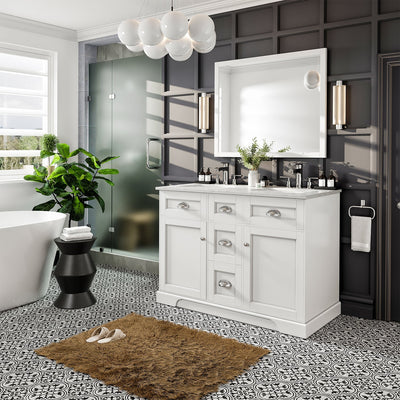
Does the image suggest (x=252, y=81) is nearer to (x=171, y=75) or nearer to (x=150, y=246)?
(x=171, y=75)

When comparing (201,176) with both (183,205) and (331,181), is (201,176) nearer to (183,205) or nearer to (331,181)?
(183,205)

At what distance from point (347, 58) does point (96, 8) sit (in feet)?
8.04

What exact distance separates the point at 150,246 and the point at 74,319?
1627 millimetres

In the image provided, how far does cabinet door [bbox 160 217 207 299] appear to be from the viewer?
395 centimetres

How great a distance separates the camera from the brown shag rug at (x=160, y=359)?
8.80 ft

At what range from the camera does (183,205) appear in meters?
4.04

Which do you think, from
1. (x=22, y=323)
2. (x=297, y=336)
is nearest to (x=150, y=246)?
(x=22, y=323)

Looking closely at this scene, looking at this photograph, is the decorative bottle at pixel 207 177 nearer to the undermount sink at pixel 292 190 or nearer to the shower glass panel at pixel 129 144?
the undermount sink at pixel 292 190

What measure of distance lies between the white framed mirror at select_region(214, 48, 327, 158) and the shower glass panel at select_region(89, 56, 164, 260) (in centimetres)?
85

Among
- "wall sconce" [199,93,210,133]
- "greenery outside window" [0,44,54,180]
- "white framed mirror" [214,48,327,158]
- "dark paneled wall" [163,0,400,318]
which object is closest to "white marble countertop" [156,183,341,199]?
"dark paneled wall" [163,0,400,318]

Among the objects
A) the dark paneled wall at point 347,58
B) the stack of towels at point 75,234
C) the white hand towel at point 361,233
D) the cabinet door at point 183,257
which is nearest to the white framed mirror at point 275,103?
the dark paneled wall at point 347,58

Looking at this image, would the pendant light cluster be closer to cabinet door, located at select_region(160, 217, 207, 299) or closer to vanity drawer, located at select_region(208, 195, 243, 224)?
vanity drawer, located at select_region(208, 195, 243, 224)

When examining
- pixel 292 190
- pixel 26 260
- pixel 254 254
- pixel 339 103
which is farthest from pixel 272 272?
pixel 26 260

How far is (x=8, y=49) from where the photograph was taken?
202 inches
